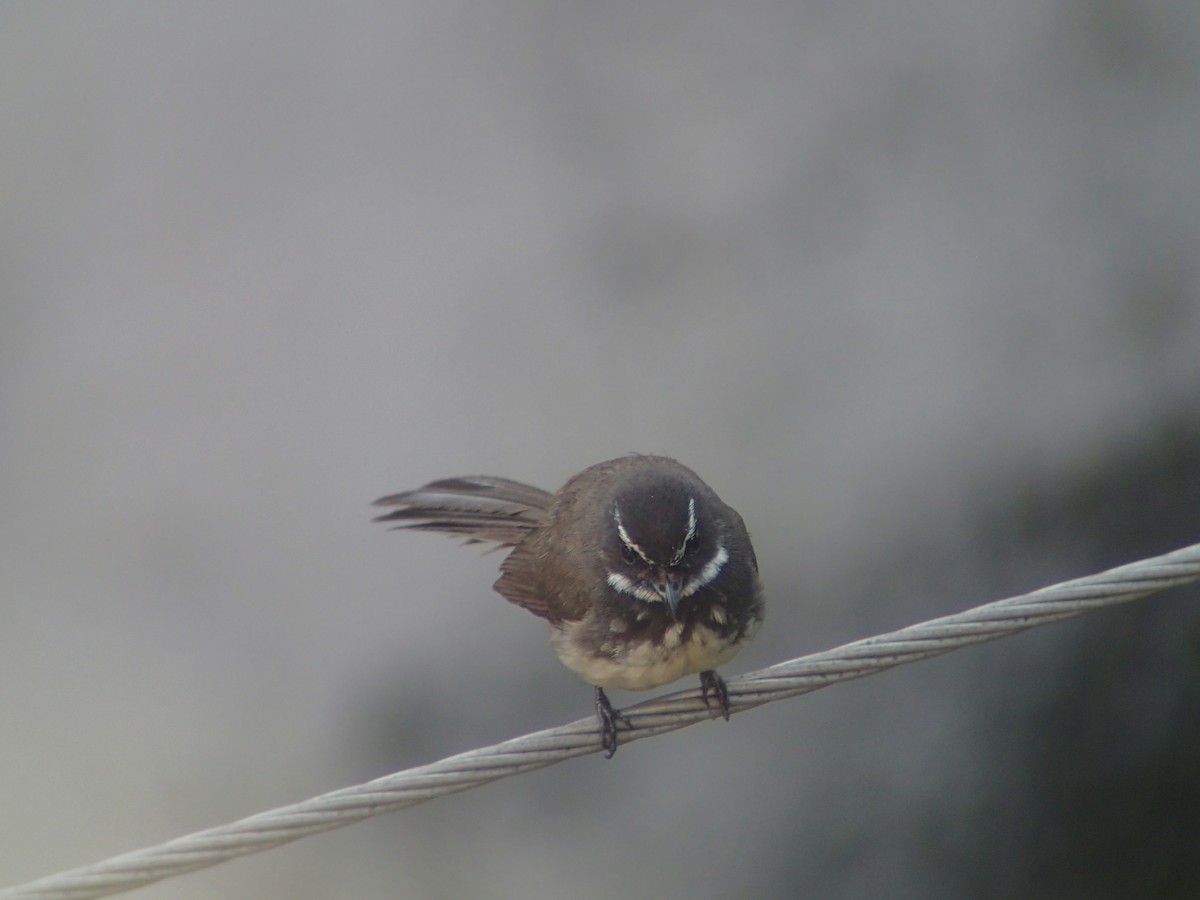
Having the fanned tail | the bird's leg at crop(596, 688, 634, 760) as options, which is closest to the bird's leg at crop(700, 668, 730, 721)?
the bird's leg at crop(596, 688, 634, 760)

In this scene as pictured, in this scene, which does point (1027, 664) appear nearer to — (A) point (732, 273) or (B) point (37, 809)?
(A) point (732, 273)

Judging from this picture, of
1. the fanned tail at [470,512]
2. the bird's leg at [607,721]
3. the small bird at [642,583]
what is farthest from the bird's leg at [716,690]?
the fanned tail at [470,512]

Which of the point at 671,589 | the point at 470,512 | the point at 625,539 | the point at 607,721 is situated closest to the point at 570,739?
the point at 607,721

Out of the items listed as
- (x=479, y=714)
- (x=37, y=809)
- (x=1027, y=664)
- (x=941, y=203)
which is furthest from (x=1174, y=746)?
(x=37, y=809)

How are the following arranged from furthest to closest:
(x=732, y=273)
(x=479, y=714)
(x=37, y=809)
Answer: (x=732, y=273) → (x=479, y=714) → (x=37, y=809)

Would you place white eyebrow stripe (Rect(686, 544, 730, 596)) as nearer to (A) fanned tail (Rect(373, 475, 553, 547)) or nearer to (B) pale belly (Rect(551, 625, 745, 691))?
(B) pale belly (Rect(551, 625, 745, 691))

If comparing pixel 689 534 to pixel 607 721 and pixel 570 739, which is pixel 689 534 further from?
pixel 570 739
